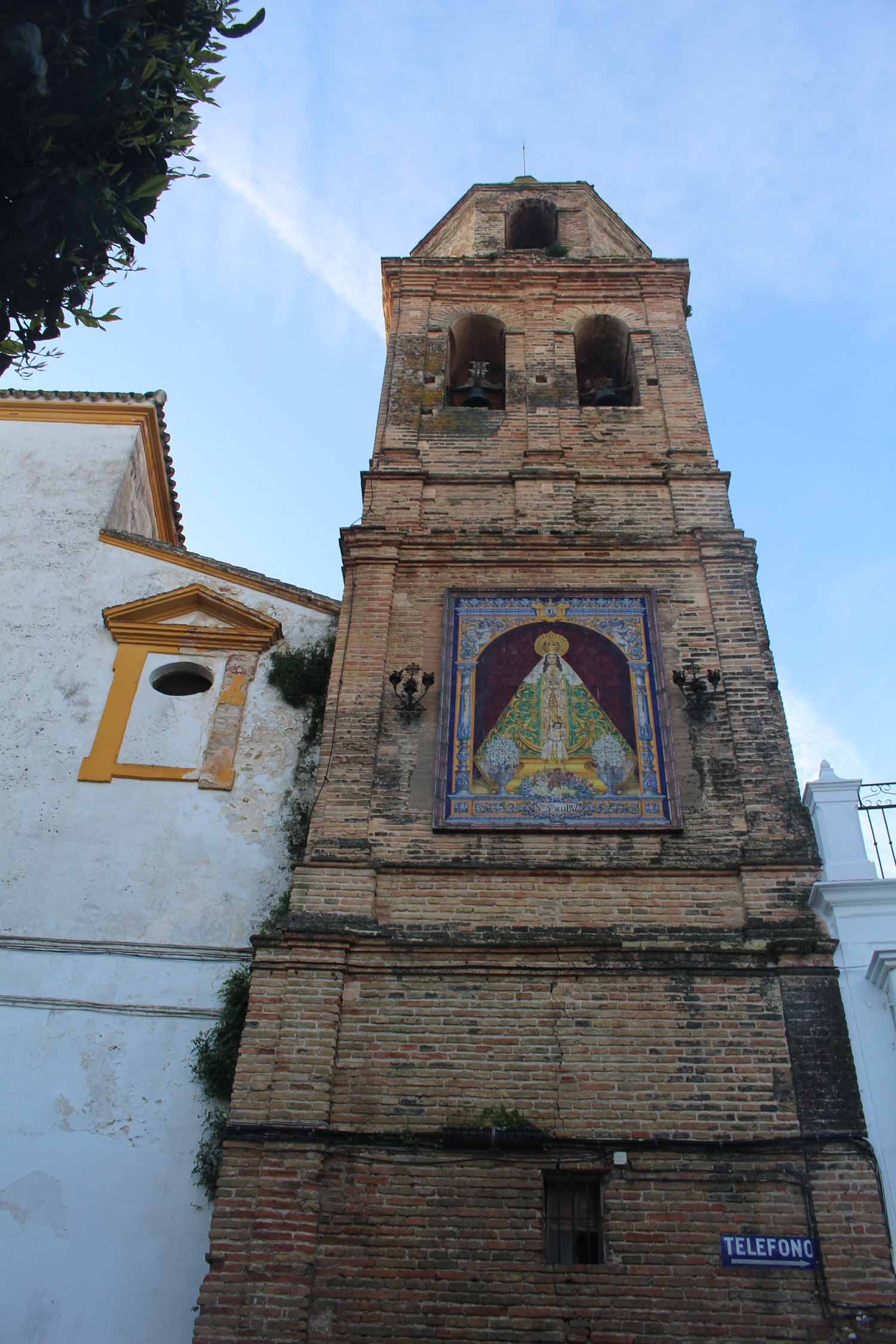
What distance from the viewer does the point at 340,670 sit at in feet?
31.2

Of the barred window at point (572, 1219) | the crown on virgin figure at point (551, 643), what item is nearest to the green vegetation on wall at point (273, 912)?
the crown on virgin figure at point (551, 643)

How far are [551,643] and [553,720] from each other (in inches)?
32.7

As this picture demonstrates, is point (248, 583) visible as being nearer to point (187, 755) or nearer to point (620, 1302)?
point (187, 755)

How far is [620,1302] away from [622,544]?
6029mm

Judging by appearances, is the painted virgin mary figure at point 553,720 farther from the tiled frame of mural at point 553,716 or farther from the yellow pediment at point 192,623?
the yellow pediment at point 192,623

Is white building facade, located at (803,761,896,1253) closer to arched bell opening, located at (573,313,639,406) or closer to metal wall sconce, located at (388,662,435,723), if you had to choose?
metal wall sconce, located at (388,662,435,723)

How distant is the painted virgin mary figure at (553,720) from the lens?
8914 mm

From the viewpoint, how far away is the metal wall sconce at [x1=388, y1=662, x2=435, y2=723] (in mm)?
9180

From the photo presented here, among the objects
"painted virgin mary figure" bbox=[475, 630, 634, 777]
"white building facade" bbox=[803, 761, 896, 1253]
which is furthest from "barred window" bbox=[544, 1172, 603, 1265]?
"painted virgin mary figure" bbox=[475, 630, 634, 777]

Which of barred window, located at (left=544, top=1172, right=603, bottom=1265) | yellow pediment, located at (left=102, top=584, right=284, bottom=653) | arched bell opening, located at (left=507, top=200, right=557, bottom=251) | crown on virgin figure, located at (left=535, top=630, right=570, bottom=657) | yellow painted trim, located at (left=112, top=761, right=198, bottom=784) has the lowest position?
barred window, located at (left=544, top=1172, right=603, bottom=1265)

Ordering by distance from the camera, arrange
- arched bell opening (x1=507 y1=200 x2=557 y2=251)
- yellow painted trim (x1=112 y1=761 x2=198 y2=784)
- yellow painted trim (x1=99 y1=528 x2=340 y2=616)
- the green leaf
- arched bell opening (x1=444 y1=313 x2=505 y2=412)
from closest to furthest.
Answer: the green leaf < yellow painted trim (x1=112 y1=761 x2=198 y2=784) < yellow painted trim (x1=99 y1=528 x2=340 y2=616) < arched bell opening (x1=444 y1=313 x2=505 y2=412) < arched bell opening (x1=507 y1=200 x2=557 y2=251)

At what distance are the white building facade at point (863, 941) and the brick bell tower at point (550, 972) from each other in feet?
0.41

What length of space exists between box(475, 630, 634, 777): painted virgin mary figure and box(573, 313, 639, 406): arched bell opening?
431cm

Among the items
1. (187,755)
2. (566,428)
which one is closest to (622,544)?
(566,428)
